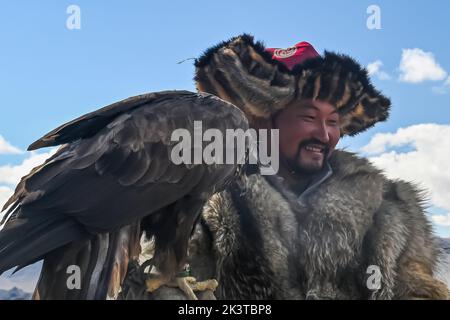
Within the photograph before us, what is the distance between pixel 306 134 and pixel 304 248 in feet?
2.62

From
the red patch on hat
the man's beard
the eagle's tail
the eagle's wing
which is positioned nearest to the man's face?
the man's beard

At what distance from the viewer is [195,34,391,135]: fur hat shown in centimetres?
334

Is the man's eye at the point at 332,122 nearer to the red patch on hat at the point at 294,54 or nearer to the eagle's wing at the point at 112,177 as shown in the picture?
the red patch on hat at the point at 294,54

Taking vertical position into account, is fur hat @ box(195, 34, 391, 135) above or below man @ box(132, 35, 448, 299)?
above

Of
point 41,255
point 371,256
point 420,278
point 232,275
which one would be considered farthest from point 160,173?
point 420,278

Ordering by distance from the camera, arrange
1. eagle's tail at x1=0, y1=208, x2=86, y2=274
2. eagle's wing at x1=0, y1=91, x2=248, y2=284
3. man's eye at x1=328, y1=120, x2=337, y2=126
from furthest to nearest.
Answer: man's eye at x1=328, y1=120, x2=337, y2=126, eagle's wing at x1=0, y1=91, x2=248, y2=284, eagle's tail at x1=0, y1=208, x2=86, y2=274

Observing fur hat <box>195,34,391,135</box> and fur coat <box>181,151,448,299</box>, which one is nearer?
fur coat <box>181,151,448,299</box>

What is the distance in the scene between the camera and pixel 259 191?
3109 millimetres

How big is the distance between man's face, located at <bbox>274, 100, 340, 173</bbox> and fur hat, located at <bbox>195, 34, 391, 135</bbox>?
6 centimetres

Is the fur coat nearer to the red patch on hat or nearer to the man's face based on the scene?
the man's face

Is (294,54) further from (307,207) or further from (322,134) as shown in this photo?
(307,207)

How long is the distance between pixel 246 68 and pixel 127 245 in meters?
1.47

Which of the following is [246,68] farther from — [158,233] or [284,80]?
[158,233]

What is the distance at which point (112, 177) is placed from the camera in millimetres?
2391
